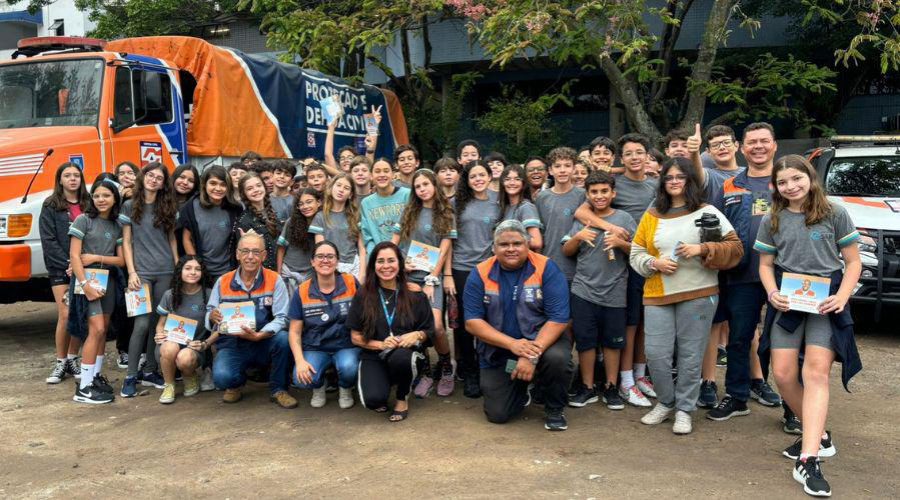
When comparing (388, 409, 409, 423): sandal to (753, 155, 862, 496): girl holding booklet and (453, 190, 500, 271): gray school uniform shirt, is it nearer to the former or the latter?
(453, 190, 500, 271): gray school uniform shirt

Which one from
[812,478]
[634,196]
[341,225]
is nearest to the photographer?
[812,478]

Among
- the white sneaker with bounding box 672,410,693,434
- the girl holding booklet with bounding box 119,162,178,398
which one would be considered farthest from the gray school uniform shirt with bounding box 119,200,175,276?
the white sneaker with bounding box 672,410,693,434

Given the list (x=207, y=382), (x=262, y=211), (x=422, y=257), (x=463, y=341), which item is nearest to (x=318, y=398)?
(x=207, y=382)

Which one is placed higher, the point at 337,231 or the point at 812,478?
the point at 337,231

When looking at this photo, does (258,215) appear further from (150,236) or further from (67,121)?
(67,121)

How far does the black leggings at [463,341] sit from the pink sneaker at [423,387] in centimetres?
29

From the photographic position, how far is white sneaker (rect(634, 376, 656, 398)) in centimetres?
582

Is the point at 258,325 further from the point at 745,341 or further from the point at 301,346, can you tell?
the point at 745,341

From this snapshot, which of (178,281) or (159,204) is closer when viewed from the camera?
(178,281)

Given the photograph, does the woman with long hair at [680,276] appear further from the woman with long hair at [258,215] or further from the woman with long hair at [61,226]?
the woman with long hair at [61,226]

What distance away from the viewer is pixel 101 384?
20.0ft

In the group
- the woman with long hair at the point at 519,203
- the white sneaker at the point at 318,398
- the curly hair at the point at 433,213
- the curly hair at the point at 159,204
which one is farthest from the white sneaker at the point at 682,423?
the curly hair at the point at 159,204

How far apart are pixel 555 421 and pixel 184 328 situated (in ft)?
9.36


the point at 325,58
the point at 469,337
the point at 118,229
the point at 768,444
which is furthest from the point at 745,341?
the point at 325,58
